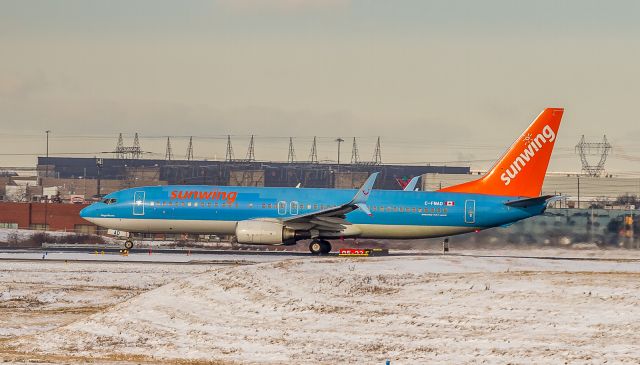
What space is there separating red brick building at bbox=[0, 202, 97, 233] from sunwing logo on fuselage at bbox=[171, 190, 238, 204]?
42.9 m

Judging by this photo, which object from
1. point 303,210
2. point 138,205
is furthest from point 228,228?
point 138,205

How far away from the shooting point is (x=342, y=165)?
184250 millimetres

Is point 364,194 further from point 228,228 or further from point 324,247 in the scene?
point 228,228

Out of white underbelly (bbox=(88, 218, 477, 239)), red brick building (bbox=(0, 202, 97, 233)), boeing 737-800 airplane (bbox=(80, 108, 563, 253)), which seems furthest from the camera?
red brick building (bbox=(0, 202, 97, 233))

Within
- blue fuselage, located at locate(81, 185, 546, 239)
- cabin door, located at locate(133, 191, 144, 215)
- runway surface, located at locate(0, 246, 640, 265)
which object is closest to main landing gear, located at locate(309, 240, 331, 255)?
runway surface, located at locate(0, 246, 640, 265)

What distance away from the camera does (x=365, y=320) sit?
31.9 m

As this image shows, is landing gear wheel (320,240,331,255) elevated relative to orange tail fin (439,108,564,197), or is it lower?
lower

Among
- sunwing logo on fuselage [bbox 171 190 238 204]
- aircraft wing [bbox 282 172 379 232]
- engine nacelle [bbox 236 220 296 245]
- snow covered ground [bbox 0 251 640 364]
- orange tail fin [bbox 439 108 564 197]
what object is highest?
orange tail fin [bbox 439 108 564 197]

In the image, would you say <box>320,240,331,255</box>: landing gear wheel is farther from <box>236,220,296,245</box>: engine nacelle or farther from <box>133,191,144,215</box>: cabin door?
<box>133,191,144,215</box>: cabin door

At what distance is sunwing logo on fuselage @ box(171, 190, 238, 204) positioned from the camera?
58156 mm

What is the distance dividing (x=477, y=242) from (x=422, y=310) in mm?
29332

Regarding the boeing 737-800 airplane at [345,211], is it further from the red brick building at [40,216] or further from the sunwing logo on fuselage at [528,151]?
the red brick building at [40,216]

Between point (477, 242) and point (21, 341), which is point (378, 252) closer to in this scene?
point (477, 242)

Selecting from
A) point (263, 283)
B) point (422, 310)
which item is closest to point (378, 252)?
point (263, 283)
